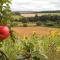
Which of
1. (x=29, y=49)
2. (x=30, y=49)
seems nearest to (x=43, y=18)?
(x=29, y=49)

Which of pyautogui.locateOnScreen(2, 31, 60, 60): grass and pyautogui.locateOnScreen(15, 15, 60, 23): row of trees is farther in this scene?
pyautogui.locateOnScreen(15, 15, 60, 23): row of trees

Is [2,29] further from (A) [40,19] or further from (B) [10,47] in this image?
(A) [40,19]

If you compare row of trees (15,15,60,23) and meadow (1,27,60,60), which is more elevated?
meadow (1,27,60,60)

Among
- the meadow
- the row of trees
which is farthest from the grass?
the row of trees

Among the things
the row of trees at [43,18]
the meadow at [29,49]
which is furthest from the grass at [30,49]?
the row of trees at [43,18]

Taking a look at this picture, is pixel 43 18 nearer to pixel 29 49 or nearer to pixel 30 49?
pixel 29 49

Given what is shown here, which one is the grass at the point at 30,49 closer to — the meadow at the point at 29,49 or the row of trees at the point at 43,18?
the meadow at the point at 29,49

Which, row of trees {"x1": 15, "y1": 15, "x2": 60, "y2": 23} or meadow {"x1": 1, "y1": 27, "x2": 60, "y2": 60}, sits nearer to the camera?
meadow {"x1": 1, "y1": 27, "x2": 60, "y2": 60}

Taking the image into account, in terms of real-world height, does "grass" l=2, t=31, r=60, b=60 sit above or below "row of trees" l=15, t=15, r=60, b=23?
above

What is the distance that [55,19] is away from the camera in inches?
269

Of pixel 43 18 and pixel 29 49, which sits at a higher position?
pixel 29 49

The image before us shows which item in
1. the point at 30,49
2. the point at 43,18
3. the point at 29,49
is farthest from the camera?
the point at 43,18

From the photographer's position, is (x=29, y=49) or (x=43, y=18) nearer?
(x=29, y=49)

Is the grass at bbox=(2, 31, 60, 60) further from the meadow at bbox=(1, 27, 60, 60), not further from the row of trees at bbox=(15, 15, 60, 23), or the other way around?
the row of trees at bbox=(15, 15, 60, 23)
